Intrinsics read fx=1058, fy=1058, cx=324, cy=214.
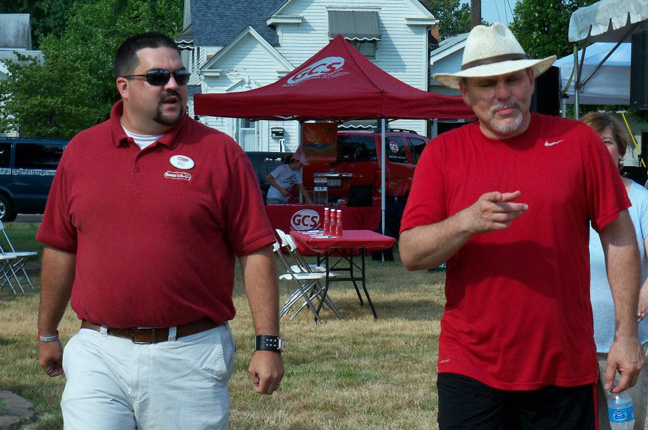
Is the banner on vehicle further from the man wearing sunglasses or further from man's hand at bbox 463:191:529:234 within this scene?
man's hand at bbox 463:191:529:234

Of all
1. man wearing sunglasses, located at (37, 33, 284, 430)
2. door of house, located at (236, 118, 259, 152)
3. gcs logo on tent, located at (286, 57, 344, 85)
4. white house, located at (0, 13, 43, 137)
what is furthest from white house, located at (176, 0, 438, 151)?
white house, located at (0, 13, 43, 137)

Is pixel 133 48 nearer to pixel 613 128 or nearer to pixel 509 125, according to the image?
pixel 509 125

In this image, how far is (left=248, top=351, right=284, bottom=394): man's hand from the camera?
12.3 ft

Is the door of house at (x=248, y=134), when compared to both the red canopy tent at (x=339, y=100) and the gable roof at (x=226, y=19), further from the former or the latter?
the red canopy tent at (x=339, y=100)

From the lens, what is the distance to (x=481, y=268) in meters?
3.43

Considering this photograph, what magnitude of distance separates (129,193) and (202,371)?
673 mm

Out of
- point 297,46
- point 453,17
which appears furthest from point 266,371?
point 453,17

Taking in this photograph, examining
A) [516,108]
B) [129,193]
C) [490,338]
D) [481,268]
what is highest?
[516,108]

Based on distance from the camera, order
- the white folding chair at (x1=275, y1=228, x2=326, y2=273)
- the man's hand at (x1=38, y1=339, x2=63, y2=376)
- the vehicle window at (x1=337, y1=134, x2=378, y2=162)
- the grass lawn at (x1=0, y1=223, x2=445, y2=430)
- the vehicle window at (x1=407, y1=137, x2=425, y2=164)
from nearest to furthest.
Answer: the man's hand at (x1=38, y1=339, x2=63, y2=376)
the grass lawn at (x1=0, y1=223, x2=445, y2=430)
the white folding chair at (x1=275, y1=228, x2=326, y2=273)
the vehicle window at (x1=337, y1=134, x2=378, y2=162)
the vehicle window at (x1=407, y1=137, x2=425, y2=164)

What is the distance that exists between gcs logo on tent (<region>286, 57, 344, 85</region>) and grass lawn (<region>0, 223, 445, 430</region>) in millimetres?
4702

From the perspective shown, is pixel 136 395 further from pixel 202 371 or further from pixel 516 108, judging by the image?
pixel 516 108

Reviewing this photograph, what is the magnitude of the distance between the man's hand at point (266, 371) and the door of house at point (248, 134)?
1385 inches

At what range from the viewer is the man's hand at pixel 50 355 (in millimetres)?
4117

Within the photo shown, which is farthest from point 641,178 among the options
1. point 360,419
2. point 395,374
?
point 360,419
